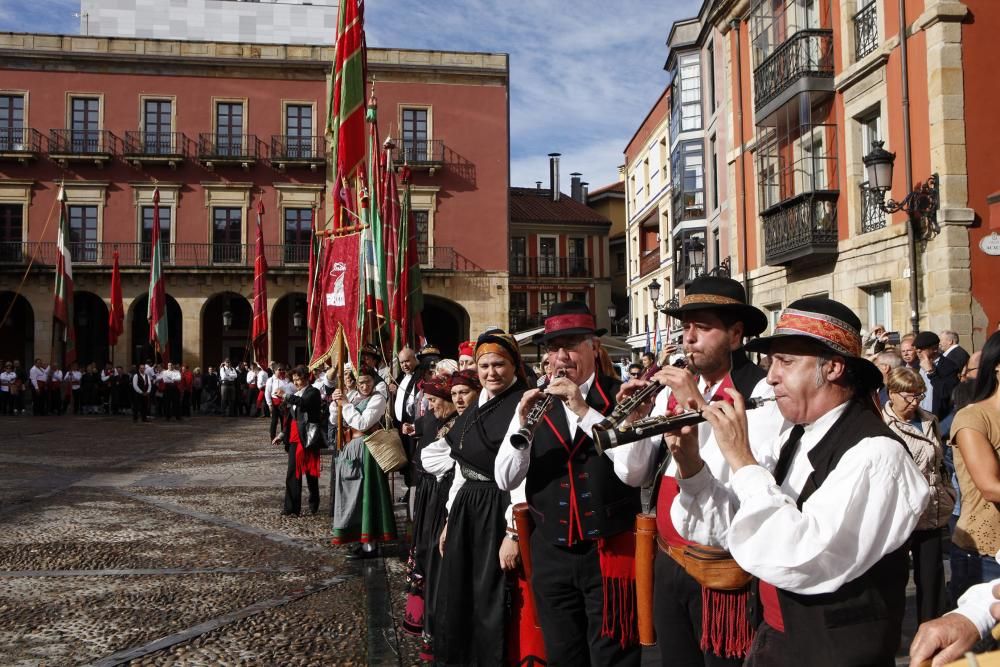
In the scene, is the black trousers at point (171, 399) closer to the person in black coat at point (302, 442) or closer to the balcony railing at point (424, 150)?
the balcony railing at point (424, 150)

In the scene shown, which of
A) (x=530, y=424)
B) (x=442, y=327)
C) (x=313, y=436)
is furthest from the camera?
(x=442, y=327)

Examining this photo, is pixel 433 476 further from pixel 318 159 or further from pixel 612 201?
pixel 612 201

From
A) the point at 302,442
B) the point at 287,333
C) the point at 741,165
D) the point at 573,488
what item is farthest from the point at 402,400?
the point at 287,333

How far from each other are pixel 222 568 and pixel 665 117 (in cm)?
3070

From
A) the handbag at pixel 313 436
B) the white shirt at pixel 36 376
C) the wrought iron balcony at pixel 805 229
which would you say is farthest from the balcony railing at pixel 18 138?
the handbag at pixel 313 436

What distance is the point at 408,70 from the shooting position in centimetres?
3341

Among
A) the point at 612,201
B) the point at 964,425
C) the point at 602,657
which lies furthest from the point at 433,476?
the point at 612,201

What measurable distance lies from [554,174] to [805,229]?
41.0 metres

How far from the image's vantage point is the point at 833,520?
2.05 metres

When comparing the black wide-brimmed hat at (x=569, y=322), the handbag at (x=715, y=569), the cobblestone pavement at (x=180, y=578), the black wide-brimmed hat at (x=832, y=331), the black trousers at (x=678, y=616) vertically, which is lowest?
the cobblestone pavement at (x=180, y=578)

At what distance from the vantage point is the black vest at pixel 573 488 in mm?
3475

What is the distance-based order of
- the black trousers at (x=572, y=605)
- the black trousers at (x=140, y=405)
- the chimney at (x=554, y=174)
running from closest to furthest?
the black trousers at (x=572, y=605), the black trousers at (x=140, y=405), the chimney at (x=554, y=174)

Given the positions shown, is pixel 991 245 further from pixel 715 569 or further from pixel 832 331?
pixel 832 331

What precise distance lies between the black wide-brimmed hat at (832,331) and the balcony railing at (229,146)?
32.7 meters
